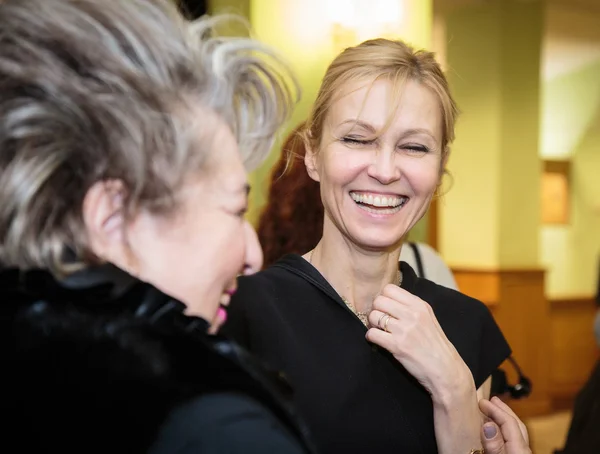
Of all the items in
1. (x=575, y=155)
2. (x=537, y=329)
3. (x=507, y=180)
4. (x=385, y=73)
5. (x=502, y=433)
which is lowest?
(x=537, y=329)

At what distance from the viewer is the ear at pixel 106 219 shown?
0.79 metres

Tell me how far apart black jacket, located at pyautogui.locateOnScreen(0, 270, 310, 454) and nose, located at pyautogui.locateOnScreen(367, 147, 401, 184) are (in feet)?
2.33

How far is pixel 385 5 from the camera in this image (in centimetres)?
359

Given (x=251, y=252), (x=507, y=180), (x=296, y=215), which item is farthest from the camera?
(x=507, y=180)

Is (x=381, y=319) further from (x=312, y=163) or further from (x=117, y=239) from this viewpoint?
(x=117, y=239)

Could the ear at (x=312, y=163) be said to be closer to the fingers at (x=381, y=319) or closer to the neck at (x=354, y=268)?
the neck at (x=354, y=268)

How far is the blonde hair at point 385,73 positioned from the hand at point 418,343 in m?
0.38

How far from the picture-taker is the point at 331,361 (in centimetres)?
138

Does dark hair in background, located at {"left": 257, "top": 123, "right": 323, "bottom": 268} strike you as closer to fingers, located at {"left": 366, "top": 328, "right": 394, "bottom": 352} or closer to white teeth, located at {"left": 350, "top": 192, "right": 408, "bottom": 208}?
white teeth, located at {"left": 350, "top": 192, "right": 408, "bottom": 208}

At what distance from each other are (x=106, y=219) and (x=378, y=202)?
29.1 inches

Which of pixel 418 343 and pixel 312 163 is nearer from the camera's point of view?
pixel 418 343

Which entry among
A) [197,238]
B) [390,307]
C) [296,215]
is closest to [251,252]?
[197,238]

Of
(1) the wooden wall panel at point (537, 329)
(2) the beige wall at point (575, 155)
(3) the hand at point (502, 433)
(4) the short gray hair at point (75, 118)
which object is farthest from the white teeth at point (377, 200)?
(2) the beige wall at point (575, 155)

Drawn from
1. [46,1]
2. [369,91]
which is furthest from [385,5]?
[46,1]
